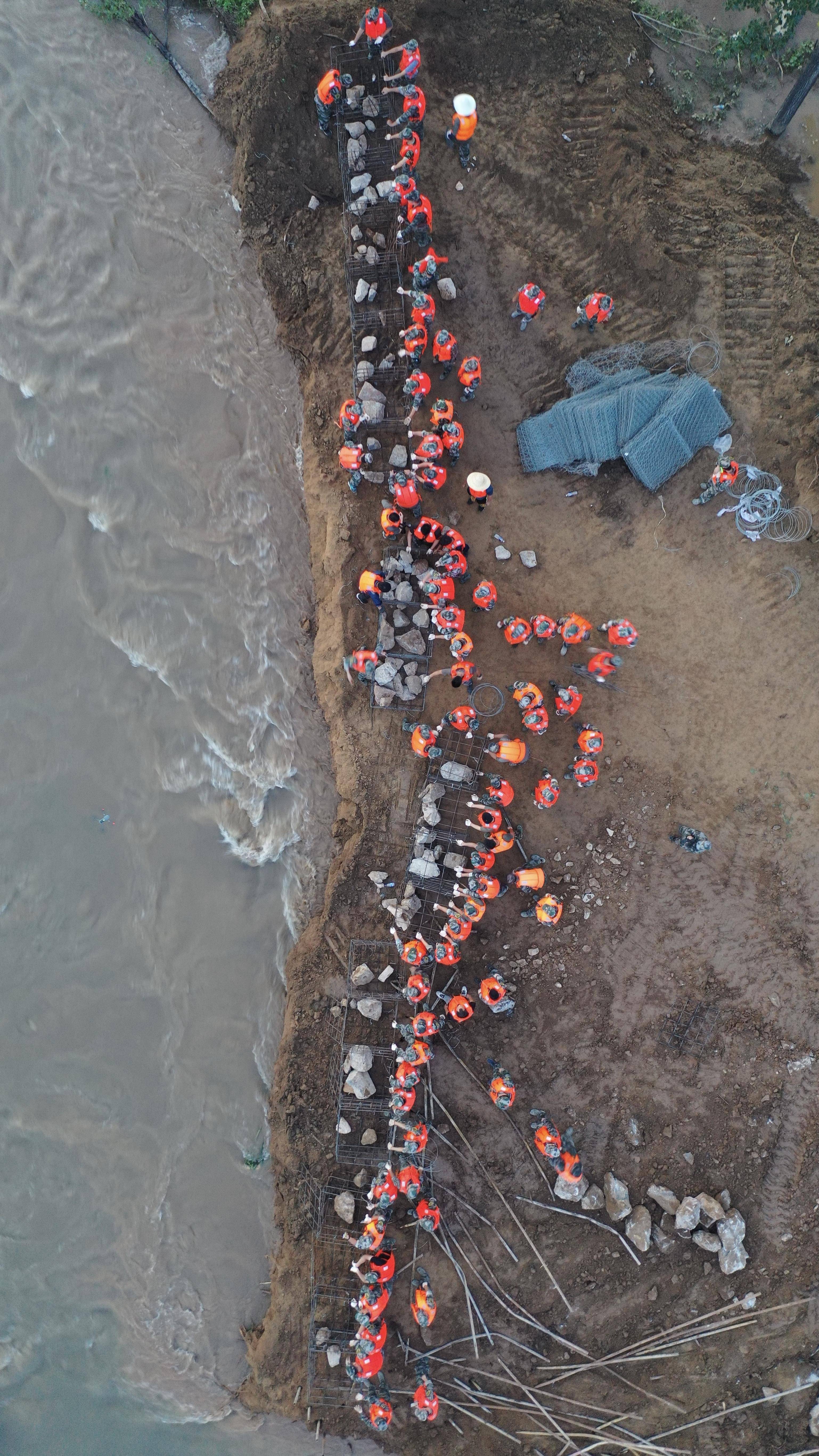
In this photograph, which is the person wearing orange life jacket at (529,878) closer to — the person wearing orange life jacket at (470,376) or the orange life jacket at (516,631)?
the orange life jacket at (516,631)

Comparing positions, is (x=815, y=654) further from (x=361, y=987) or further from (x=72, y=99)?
(x=72, y=99)

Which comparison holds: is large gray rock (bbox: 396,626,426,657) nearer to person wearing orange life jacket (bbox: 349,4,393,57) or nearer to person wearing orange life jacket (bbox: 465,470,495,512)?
person wearing orange life jacket (bbox: 465,470,495,512)

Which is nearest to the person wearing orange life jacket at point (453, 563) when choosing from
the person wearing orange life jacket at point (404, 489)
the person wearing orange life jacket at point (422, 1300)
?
the person wearing orange life jacket at point (404, 489)

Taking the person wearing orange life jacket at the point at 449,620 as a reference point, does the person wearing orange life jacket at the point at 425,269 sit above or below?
above

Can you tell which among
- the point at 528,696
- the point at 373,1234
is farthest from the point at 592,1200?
the point at 528,696

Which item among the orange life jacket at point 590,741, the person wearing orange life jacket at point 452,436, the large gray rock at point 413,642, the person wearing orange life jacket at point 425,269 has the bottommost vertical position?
the orange life jacket at point 590,741
